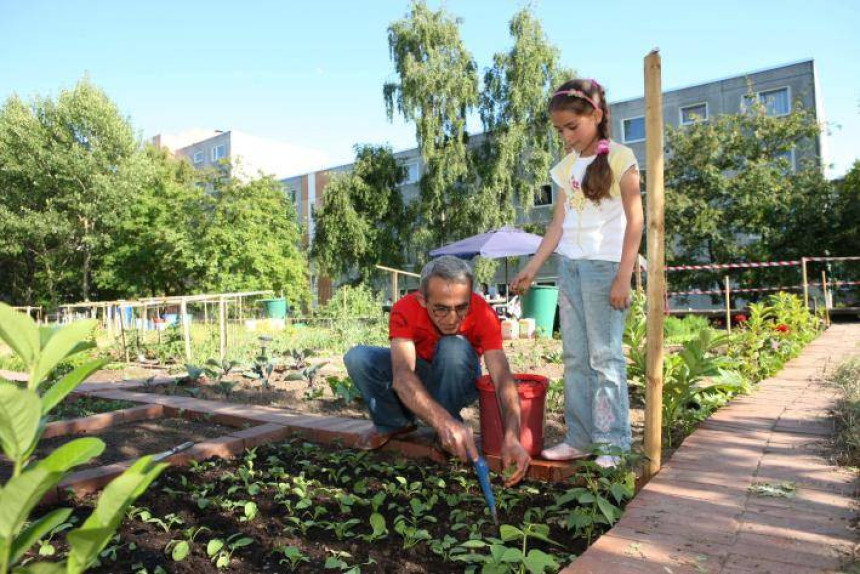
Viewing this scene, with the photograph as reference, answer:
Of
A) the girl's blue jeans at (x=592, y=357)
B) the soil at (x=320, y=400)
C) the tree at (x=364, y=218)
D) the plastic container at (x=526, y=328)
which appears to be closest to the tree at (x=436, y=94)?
the tree at (x=364, y=218)

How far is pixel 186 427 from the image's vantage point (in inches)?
123

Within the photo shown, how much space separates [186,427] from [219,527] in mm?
1558

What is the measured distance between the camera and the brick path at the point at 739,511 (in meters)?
1.33

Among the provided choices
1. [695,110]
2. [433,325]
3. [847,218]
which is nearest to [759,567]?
[433,325]

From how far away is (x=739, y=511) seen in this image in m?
1.61

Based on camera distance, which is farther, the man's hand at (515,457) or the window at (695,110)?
the window at (695,110)

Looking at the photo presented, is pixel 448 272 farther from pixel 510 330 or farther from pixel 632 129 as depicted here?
pixel 632 129

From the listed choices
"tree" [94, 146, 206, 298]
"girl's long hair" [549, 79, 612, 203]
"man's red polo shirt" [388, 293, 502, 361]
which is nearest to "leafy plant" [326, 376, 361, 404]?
"man's red polo shirt" [388, 293, 502, 361]

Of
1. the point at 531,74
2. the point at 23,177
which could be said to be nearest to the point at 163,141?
the point at 23,177

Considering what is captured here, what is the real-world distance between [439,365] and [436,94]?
54.5ft

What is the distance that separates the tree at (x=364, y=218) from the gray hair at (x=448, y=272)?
1805 cm

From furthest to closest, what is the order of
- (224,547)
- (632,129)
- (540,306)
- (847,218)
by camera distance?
(632,129), (847,218), (540,306), (224,547)

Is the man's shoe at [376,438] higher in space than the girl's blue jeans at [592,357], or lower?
lower

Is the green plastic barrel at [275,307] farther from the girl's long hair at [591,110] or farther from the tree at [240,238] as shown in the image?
the girl's long hair at [591,110]
